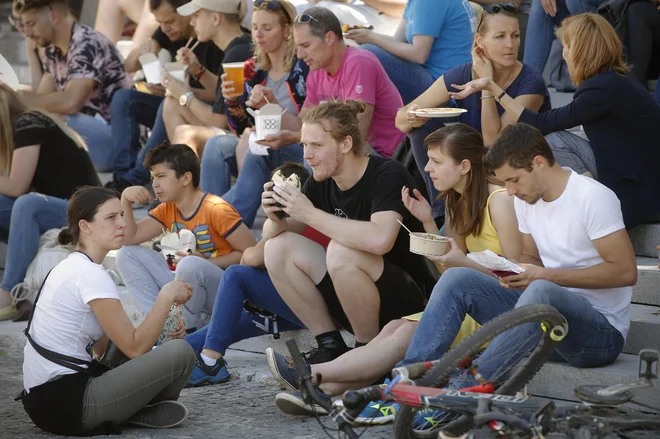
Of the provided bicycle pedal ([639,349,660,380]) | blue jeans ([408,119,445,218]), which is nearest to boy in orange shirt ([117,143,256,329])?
blue jeans ([408,119,445,218])

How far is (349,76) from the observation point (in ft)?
20.3

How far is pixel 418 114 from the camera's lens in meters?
5.36

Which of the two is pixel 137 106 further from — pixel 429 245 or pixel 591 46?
pixel 429 245

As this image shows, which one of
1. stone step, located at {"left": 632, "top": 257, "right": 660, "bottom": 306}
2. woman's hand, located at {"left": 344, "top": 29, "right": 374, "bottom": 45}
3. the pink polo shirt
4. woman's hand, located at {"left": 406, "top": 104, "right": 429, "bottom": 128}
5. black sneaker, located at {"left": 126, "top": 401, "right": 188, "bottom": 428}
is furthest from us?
woman's hand, located at {"left": 344, "top": 29, "right": 374, "bottom": 45}

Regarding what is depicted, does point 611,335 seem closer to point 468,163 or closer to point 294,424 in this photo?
point 468,163

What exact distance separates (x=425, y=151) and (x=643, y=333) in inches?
67.5

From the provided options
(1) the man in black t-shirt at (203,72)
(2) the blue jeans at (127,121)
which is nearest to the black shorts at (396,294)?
(1) the man in black t-shirt at (203,72)

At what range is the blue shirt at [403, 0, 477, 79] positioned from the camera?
6.52 metres

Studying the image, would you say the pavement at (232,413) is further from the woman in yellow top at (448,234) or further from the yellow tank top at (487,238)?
the yellow tank top at (487,238)

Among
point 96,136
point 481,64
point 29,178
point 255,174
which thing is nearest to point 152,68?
point 96,136

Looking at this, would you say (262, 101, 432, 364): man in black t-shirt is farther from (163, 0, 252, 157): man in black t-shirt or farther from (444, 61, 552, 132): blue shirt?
(163, 0, 252, 157): man in black t-shirt

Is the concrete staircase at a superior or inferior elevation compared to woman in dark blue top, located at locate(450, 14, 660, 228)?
inferior

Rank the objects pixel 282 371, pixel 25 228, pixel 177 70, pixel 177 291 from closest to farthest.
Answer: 1. pixel 177 291
2. pixel 282 371
3. pixel 25 228
4. pixel 177 70

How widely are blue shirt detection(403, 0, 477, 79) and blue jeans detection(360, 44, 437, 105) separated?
0.09m
